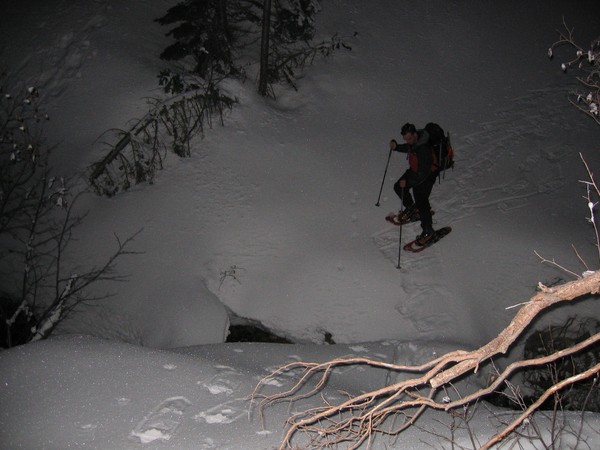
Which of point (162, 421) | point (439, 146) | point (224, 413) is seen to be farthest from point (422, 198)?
point (162, 421)

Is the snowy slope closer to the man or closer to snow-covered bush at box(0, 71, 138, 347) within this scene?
snow-covered bush at box(0, 71, 138, 347)

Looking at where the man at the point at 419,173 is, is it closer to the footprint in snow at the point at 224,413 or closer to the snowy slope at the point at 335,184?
the snowy slope at the point at 335,184

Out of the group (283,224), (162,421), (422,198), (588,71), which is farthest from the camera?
(588,71)

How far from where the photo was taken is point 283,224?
8406mm

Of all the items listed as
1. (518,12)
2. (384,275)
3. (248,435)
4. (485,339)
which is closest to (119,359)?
(248,435)

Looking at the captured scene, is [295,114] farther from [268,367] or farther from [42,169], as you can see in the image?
[268,367]

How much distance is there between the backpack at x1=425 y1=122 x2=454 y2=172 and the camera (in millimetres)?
6961

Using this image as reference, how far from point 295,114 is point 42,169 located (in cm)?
525

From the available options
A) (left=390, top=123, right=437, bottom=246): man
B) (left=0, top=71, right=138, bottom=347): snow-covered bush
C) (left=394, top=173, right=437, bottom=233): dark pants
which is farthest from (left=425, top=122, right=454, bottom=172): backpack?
(left=0, top=71, right=138, bottom=347): snow-covered bush

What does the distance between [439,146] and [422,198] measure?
2.70 ft

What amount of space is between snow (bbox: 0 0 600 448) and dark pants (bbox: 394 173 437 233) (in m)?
0.54

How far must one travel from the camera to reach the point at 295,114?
413 inches

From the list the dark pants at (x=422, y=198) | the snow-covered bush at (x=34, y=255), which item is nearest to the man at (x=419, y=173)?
the dark pants at (x=422, y=198)

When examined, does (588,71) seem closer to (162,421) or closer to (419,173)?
(419,173)
